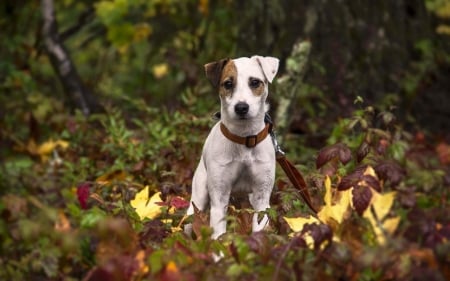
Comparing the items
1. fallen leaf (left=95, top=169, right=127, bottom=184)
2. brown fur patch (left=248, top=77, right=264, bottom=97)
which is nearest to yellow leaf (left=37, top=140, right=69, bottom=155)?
fallen leaf (left=95, top=169, right=127, bottom=184)

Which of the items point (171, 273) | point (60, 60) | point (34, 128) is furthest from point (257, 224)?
point (60, 60)

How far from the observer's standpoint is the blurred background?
29.7 ft

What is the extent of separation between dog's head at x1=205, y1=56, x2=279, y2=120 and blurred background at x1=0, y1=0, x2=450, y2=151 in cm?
317

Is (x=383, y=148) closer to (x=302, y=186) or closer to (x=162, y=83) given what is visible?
(x=302, y=186)

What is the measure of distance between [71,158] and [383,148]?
336 cm

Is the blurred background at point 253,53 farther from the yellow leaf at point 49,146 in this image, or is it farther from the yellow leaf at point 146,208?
the yellow leaf at point 146,208

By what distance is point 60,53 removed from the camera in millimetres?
9742

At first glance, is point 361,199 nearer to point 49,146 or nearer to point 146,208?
point 146,208

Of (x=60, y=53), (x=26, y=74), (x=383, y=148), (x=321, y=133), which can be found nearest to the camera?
(x=383, y=148)

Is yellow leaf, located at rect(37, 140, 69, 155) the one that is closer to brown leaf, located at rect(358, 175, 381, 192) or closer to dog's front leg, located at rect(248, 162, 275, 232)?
dog's front leg, located at rect(248, 162, 275, 232)

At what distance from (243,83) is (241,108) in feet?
0.58

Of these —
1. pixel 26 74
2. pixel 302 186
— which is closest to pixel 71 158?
pixel 26 74

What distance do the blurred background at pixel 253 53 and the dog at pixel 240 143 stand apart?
3185mm

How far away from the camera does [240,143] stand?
4402mm
